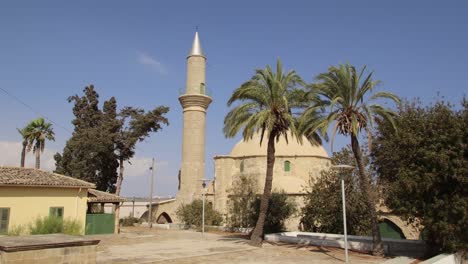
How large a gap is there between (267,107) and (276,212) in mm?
11811

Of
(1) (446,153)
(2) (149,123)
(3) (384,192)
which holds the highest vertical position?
(2) (149,123)

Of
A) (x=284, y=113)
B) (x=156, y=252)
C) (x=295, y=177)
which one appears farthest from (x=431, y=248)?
(x=295, y=177)

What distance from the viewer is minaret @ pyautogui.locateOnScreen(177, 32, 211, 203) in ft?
136

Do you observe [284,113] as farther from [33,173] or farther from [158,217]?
[158,217]

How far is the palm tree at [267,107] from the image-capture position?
2141 cm

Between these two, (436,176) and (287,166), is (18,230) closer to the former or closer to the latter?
(436,176)

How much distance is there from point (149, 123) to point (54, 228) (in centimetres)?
2643

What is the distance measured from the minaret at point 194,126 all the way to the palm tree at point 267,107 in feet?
64.3

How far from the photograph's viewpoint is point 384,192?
86.5 feet

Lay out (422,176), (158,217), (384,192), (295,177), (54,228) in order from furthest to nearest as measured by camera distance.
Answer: (158,217), (295,177), (384,192), (54,228), (422,176)

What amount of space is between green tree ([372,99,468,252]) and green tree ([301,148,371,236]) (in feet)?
29.0

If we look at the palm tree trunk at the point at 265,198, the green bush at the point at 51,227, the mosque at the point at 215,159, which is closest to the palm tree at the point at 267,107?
the palm tree trunk at the point at 265,198

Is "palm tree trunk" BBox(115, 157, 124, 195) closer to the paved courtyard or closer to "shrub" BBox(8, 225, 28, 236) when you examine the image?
"shrub" BBox(8, 225, 28, 236)

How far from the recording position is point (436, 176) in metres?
16.8
